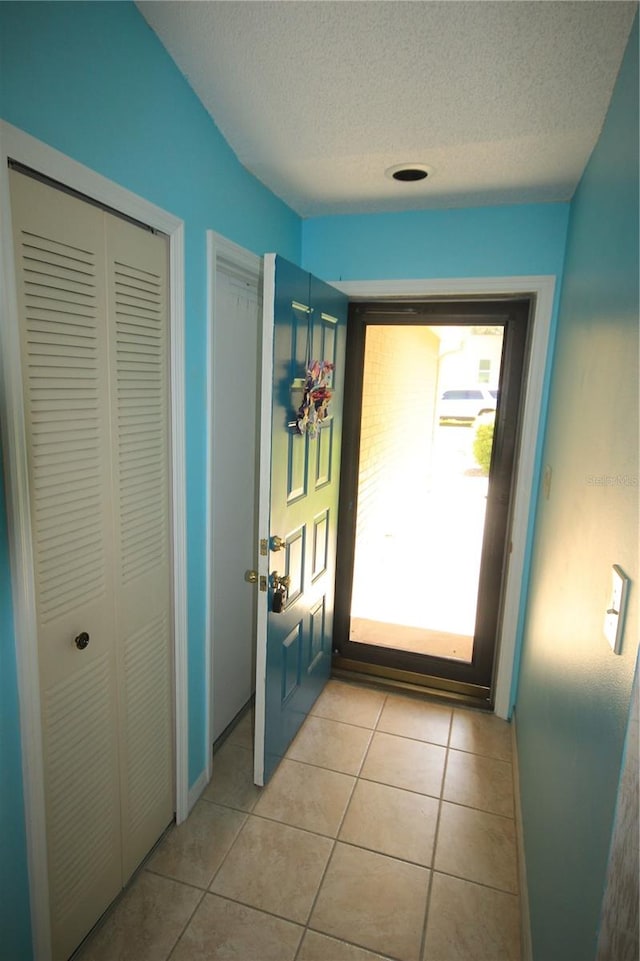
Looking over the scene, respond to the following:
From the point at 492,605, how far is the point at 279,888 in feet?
5.40

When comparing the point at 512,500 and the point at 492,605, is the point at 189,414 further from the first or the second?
the point at 492,605

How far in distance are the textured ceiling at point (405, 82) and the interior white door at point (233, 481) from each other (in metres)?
0.55

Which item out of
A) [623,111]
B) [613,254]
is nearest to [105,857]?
[613,254]

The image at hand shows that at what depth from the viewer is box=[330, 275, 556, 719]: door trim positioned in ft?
7.84

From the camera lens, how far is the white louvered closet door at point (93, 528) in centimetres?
119

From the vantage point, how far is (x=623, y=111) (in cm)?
126

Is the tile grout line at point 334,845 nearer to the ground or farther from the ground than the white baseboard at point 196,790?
nearer to the ground

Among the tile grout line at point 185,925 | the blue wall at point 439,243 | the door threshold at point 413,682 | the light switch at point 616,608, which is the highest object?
the blue wall at point 439,243

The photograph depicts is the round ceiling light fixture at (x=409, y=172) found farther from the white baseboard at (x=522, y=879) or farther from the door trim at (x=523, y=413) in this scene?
the white baseboard at (x=522, y=879)

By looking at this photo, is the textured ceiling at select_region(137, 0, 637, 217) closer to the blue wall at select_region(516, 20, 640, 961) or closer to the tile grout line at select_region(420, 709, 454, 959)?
the blue wall at select_region(516, 20, 640, 961)

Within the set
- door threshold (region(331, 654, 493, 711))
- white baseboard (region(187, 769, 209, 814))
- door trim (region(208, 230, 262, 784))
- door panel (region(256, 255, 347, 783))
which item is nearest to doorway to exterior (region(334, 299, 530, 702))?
door threshold (region(331, 654, 493, 711))

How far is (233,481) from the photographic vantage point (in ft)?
7.70

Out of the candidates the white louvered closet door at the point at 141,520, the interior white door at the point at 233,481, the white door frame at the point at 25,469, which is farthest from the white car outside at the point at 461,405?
the white door frame at the point at 25,469

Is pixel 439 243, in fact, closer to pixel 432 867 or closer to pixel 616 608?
pixel 616 608
